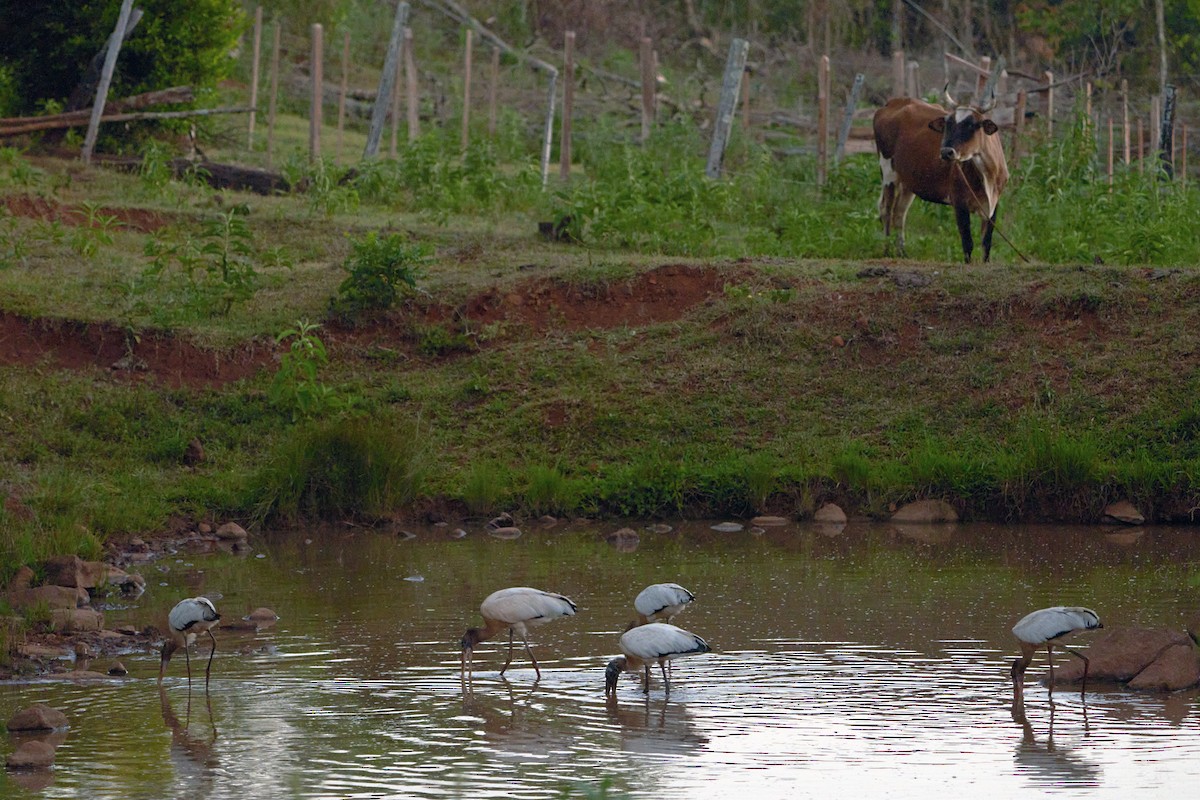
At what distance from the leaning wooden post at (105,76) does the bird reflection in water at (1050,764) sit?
584 inches

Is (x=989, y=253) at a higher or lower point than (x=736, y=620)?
higher

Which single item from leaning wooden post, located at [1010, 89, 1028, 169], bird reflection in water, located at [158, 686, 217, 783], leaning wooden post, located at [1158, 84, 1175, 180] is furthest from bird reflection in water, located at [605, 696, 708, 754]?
leaning wooden post, located at [1158, 84, 1175, 180]

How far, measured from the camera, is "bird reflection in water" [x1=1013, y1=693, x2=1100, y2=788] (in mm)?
5739

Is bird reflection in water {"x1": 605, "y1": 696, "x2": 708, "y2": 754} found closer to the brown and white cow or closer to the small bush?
the small bush

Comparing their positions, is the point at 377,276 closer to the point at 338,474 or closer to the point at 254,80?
the point at 338,474

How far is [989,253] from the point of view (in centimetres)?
1546

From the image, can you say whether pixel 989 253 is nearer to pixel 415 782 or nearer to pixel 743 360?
pixel 743 360

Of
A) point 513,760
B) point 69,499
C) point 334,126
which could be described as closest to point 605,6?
point 334,126

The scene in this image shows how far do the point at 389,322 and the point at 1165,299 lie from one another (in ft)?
20.9

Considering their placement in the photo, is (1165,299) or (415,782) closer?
(415,782)

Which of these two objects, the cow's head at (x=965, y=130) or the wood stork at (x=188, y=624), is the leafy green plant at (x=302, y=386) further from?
the cow's head at (x=965, y=130)

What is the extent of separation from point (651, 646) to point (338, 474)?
525cm

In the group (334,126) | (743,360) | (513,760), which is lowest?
(513,760)

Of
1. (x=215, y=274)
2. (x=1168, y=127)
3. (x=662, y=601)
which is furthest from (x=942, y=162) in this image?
(x=662, y=601)
